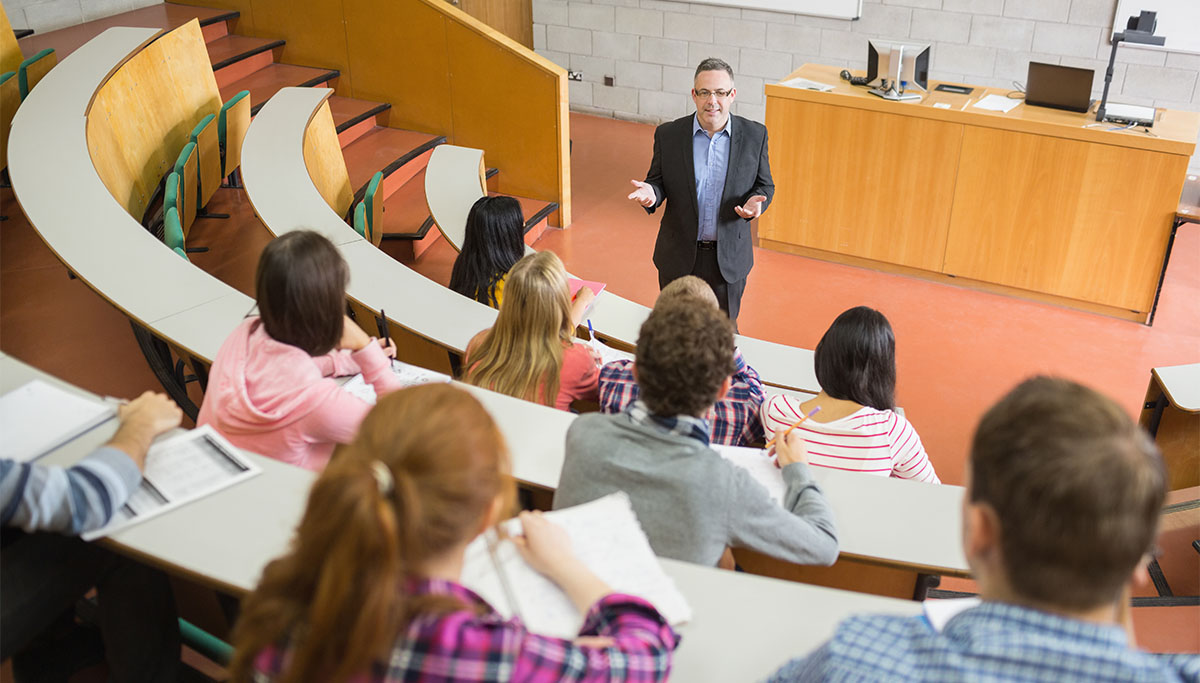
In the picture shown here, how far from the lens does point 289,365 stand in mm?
1996

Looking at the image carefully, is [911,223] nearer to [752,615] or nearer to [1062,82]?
[1062,82]

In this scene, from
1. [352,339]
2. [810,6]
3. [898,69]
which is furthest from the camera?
[810,6]

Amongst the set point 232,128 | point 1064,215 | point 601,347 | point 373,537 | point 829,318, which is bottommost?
point 829,318

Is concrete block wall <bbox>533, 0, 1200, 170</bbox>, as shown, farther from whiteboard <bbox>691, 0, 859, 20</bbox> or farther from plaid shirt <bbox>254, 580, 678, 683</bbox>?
plaid shirt <bbox>254, 580, 678, 683</bbox>

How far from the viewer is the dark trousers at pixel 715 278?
4.04 m

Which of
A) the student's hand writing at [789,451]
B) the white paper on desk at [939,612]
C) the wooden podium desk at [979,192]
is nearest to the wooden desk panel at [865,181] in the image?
the wooden podium desk at [979,192]

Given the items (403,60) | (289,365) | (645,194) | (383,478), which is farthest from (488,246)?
(403,60)

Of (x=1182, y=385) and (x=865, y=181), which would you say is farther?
(x=865, y=181)

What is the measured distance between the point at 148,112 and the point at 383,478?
14.6 feet

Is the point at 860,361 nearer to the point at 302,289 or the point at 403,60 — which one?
the point at 302,289

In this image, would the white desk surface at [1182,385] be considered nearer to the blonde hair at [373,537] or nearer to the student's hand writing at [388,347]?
the student's hand writing at [388,347]

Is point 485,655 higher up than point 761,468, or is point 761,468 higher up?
point 485,655

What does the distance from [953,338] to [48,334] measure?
4.41m

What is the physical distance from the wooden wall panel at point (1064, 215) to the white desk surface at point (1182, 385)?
1.98 m
